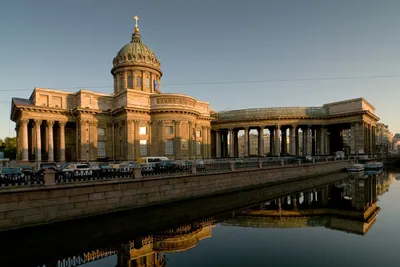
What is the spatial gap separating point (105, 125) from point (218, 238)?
1485 inches

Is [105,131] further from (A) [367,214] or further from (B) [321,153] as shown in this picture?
(B) [321,153]

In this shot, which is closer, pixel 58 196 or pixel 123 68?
pixel 58 196

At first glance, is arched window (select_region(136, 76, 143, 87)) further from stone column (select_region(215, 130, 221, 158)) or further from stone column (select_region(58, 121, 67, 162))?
stone column (select_region(215, 130, 221, 158))

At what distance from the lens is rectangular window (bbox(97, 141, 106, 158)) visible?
45656mm

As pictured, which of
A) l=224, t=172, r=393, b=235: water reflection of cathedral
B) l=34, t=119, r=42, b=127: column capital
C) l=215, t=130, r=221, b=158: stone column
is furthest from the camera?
l=215, t=130, r=221, b=158: stone column

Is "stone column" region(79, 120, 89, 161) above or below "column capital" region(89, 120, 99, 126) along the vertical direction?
below

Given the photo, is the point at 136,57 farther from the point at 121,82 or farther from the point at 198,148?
the point at 198,148

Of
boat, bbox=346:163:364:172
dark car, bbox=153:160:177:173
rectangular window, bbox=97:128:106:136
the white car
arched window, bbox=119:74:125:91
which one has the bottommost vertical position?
boat, bbox=346:163:364:172

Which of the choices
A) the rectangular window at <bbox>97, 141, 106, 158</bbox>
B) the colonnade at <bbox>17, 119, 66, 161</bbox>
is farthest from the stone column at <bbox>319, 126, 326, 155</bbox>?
the colonnade at <bbox>17, 119, 66, 161</bbox>

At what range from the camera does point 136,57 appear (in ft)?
177

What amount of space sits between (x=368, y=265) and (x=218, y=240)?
722cm

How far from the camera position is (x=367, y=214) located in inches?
768

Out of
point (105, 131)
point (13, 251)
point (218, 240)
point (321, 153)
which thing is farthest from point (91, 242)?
point (321, 153)

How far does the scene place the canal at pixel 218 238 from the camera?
11633 millimetres
